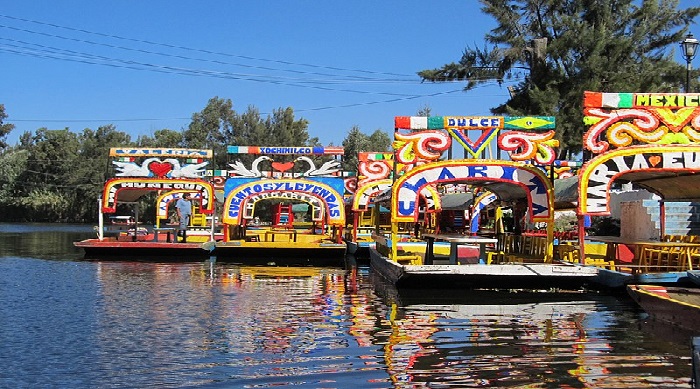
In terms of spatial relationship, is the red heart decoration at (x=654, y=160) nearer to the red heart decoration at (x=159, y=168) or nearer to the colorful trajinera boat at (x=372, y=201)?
the colorful trajinera boat at (x=372, y=201)

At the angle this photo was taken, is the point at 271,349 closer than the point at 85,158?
Yes

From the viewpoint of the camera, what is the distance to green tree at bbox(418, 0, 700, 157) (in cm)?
3847

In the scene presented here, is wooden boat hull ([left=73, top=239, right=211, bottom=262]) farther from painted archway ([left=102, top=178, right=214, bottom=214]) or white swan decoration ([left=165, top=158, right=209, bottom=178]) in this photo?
white swan decoration ([left=165, top=158, right=209, bottom=178])

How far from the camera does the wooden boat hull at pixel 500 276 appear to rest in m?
18.0

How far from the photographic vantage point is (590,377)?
403 inches

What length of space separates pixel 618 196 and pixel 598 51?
29.8ft

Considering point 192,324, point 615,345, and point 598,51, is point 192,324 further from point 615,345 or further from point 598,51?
point 598,51

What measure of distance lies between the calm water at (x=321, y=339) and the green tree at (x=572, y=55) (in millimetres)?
21243

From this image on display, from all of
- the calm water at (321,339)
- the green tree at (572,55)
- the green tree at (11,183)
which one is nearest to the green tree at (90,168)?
the green tree at (11,183)

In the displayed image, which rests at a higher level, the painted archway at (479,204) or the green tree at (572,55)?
the green tree at (572,55)

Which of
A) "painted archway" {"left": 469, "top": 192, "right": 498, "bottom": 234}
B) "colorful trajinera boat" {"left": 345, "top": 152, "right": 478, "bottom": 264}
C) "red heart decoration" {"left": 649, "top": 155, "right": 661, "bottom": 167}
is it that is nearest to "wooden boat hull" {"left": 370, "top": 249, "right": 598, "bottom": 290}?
"red heart decoration" {"left": 649, "top": 155, "right": 661, "bottom": 167}

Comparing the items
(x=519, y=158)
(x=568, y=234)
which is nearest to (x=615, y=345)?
(x=519, y=158)

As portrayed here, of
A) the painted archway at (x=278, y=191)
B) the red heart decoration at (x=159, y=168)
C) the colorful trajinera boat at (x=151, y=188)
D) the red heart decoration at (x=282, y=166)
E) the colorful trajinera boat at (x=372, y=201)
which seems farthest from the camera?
the red heart decoration at (x=282, y=166)

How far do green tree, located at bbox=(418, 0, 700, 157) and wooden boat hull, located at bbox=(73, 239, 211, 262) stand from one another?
53.7ft
